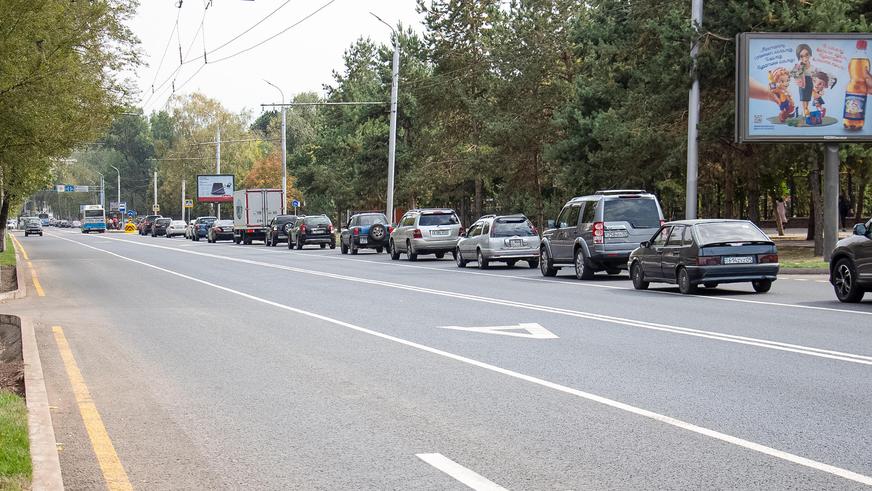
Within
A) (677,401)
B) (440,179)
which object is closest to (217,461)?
(677,401)

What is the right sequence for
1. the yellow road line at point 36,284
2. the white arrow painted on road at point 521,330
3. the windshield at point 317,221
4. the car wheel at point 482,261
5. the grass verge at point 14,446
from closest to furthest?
1. the grass verge at point 14,446
2. the white arrow painted on road at point 521,330
3. the yellow road line at point 36,284
4. the car wheel at point 482,261
5. the windshield at point 317,221

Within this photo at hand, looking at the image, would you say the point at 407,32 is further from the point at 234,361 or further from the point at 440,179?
the point at 234,361

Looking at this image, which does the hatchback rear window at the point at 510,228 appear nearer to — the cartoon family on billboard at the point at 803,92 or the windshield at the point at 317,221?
the cartoon family on billboard at the point at 803,92

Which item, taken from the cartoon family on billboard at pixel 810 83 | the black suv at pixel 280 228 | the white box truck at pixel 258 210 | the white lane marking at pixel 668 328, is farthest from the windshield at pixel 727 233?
the white box truck at pixel 258 210

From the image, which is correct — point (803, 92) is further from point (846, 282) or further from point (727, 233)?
point (846, 282)

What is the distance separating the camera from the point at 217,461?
291 inches

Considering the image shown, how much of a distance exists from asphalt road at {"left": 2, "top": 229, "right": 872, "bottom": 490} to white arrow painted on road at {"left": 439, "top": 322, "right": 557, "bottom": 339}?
0.39ft

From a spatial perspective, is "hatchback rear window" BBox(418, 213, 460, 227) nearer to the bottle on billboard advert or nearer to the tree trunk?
the tree trunk

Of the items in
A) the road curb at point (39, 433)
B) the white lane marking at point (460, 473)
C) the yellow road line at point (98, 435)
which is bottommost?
the yellow road line at point (98, 435)

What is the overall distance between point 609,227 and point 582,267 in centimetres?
146

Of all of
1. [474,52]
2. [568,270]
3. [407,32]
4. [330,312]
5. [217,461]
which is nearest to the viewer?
[217,461]

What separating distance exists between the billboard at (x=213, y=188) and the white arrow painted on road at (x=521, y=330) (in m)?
103

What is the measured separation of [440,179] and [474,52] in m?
8.00

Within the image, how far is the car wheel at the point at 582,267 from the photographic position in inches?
1096
